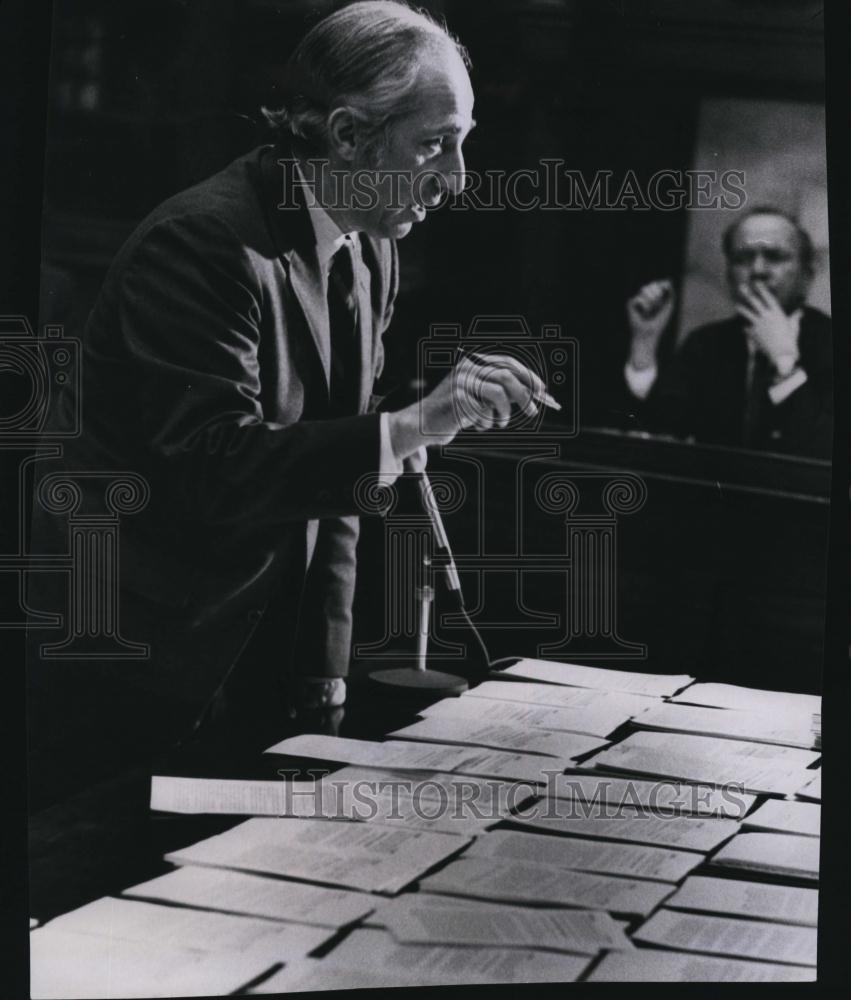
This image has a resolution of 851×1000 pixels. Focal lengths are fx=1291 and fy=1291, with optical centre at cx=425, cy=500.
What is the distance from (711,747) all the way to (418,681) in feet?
1.90

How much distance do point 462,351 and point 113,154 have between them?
2.30 feet

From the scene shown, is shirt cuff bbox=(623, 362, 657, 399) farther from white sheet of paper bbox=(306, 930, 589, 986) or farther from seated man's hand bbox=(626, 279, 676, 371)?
white sheet of paper bbox=(306, 930, 589, 986)

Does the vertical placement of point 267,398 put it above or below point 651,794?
above

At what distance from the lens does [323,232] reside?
2.33 meters

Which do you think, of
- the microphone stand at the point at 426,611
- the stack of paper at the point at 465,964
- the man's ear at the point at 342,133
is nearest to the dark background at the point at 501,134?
the man's ear at the point at 342,133

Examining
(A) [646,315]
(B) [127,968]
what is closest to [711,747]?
(A) [646,315]

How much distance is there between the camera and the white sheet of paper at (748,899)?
231 cm

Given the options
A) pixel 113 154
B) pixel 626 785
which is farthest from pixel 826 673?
pixel 113 154

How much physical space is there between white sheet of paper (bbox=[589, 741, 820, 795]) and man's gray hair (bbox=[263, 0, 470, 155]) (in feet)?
4.04

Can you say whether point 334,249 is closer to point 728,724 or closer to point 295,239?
point 295,239

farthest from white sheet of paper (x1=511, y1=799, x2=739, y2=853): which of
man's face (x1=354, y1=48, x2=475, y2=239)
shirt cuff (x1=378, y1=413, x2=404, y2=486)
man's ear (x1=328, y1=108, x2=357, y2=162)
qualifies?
man's ear (x1=328, y1=108, x2=357, y2=162)

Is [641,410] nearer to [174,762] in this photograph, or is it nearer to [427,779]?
[427,779]

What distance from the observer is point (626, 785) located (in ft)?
7.94

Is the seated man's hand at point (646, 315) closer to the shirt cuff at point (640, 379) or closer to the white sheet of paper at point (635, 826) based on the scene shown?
the shirt cuff at point (640, 379)
